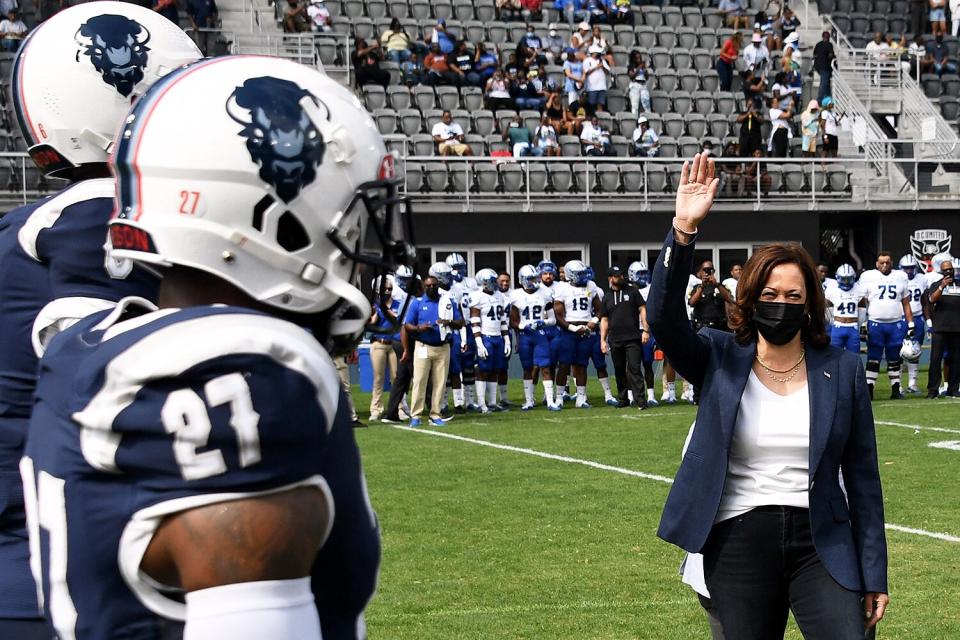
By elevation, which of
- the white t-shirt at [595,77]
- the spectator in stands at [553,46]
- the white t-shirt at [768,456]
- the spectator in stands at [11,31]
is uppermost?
the spectator in stands at [11,31]

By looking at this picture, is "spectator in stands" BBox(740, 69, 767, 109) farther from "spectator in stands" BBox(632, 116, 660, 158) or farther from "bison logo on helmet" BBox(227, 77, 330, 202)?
"bison logo on helmet" BBox(227, 77, 330, 202)

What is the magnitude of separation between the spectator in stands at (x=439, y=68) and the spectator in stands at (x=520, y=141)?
197cm

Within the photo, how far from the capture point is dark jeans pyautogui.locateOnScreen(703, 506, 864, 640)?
3838 mm

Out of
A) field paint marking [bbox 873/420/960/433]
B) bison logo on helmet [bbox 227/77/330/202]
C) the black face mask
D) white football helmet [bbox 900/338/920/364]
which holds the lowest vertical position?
field paint marking [bbox 873/420/960/433]

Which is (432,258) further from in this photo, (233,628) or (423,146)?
(233,628)

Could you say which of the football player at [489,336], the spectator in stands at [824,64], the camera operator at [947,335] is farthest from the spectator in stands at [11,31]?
the camera operator at [947,335]

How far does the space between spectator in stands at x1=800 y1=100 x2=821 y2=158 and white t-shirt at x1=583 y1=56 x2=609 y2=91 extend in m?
4.19

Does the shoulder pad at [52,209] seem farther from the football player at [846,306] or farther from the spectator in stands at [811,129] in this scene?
the spectator in stands at [811,129]

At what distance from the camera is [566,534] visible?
28.3 feet

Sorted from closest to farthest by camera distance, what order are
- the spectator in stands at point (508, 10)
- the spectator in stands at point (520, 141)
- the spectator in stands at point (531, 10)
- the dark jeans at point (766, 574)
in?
the dark jeans at point (766, 574), the spectator in stands at point (520, 141), the spectator in stands at point (508, 10), the spectator in stands at point (531, 10)

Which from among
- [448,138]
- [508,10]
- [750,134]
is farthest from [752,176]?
[508,10]

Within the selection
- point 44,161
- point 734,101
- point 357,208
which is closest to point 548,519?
point 44,161

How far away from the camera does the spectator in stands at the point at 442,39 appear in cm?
2794

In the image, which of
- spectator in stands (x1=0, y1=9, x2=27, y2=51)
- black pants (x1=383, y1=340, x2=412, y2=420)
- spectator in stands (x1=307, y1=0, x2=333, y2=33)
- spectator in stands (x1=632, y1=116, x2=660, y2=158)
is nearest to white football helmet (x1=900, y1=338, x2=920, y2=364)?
black pants (x1=383, y1=340, x2=412, y2=420)
